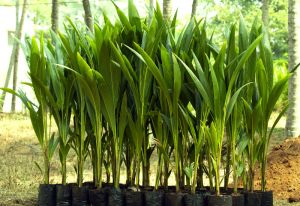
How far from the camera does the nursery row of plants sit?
12.3 feet

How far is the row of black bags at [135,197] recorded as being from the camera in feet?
12.2

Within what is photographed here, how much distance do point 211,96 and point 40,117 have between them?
1.31 m

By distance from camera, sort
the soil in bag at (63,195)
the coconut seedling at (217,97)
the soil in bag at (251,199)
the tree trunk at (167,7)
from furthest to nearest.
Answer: the tree trunk at (167,7) < the soil in bag at (63,195) < the soil in bag at (251,199) < the coconut seedling at (217,97)

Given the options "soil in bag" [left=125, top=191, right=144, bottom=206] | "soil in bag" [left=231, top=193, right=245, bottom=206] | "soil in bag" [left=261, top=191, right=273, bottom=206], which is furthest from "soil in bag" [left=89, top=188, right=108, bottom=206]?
"soil in bag" [left=261, top=191, right=273, bottom=206]

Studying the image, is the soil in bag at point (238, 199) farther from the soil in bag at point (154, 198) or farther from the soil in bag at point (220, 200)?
the soil in bag at point (154, 198)

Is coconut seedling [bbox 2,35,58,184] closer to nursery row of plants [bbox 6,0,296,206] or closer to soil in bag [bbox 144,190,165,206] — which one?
nursery row of plants [bbox 6,0,296,206]

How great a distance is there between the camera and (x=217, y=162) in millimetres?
3773

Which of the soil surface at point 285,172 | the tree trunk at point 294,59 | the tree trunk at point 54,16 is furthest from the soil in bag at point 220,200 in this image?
the tree trunk at point 54,16

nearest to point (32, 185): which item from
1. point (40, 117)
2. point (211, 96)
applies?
point (40, 117)

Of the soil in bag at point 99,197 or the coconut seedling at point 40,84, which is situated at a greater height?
the coconut seedling at point 40,84

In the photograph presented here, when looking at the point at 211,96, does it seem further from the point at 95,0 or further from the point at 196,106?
the point at 95,0

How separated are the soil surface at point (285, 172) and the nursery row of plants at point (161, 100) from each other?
1.29 m

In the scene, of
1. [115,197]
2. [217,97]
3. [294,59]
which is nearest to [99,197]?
[115,197]

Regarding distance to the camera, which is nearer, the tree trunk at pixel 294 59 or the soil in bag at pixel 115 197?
the soil in bag at pixel 115 197
